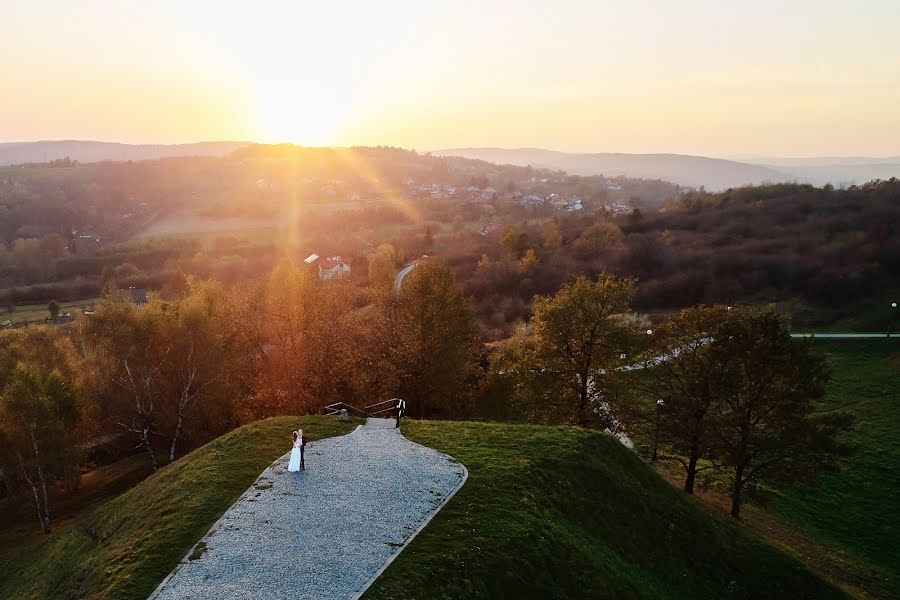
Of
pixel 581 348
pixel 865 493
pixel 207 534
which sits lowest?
pixel 865 493

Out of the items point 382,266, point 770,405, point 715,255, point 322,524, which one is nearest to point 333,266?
point 382,266

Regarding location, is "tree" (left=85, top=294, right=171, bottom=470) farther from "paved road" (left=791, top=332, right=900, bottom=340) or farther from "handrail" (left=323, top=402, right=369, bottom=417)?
"paved road" (left=791, top=332, right=900, bottom=340)

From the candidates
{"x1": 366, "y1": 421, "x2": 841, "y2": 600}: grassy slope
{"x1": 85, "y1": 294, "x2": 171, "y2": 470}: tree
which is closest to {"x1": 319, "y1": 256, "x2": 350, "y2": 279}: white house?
{"x1": 85, "y1": 294, "x2": 171, "y2": 470}: tree

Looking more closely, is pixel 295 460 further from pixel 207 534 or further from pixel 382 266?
pixel 382 266

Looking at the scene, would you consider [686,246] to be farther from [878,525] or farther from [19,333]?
[19,333]

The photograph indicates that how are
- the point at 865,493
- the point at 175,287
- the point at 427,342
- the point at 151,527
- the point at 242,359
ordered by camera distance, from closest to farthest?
the point at 151,527
the point at 865,493
the point at 427,342
the point at 242,359
the point at 175,287

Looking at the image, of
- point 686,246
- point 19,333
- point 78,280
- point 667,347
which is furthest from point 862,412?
point 78,280

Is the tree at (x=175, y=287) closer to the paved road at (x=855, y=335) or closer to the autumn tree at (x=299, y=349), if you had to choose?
the autumn tree at (x=299, y=349)
